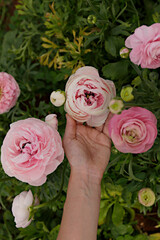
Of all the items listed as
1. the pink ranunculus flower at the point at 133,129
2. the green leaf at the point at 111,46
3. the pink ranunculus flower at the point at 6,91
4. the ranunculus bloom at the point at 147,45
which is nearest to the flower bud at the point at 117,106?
the pink ranunculus flower at the point at 133,129

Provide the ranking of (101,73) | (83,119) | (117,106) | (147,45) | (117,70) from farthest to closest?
(101,73) < (117,70) < (83,119) < (147,45) < (117,106)

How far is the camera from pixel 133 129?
2.29 feet

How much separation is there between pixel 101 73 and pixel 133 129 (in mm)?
584

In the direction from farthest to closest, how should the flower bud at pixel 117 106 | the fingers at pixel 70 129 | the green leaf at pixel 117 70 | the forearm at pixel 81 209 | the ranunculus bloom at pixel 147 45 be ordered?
1. the green leaf at pixel 117 70
2. the fingers at pixel 70 129
3. the forearm at pixel 81 209
4. the ranunculus bloom at pixel 147 45
5. the flower bud at pixel 117 106

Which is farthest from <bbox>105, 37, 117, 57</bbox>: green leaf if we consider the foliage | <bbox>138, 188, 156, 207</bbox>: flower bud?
<bbox>138, 188, 156, 207</bbox>: flower bud

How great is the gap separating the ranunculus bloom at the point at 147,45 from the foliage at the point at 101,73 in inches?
4.0

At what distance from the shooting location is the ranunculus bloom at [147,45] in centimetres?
71

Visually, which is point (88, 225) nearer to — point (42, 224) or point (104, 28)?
point (42, 224)

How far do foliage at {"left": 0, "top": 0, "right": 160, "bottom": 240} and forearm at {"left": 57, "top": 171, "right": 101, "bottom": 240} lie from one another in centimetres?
6

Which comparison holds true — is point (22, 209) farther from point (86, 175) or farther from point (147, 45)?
point (147, 45)

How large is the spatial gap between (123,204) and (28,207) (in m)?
0.60

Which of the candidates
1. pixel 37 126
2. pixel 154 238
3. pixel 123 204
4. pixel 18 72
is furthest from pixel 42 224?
pixel 18 72

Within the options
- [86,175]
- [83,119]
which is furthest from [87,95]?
[86,175]

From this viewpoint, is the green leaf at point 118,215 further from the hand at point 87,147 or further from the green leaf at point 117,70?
the green leaf at point 117,70
